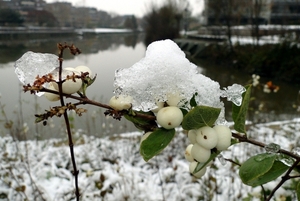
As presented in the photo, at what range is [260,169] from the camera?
0.32 metres

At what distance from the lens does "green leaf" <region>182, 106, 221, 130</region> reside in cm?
27

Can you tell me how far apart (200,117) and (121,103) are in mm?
77

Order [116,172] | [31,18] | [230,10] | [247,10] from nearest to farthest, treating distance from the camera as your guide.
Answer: [116,172]
[247,10]
[230,10]
[31,18]

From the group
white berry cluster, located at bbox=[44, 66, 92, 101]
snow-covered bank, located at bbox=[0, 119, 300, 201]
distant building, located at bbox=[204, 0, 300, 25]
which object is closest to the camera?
white berry cluster, located at bbox=[44, 66, 92, 101]

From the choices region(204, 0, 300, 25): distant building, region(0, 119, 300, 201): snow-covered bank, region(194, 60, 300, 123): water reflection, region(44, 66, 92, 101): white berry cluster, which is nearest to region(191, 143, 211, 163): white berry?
region(44, 66, 92, 101): white berry cluster

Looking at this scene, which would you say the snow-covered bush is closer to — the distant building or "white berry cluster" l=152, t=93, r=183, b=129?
"white berry cluster" l=152, t=93, r=183, b=129

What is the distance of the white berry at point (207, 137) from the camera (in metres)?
0.28

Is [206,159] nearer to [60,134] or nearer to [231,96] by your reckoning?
[231,96]

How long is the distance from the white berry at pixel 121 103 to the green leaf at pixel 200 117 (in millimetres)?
57

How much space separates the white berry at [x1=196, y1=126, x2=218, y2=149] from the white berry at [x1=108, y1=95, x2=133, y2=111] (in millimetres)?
76

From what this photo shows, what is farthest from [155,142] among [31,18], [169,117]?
[31,18]

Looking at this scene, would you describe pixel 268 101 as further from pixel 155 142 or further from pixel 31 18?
pixel 31 18

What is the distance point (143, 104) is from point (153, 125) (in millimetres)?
46

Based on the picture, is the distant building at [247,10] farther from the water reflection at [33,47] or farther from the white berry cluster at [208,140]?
the white berry cluster at [208,140]
